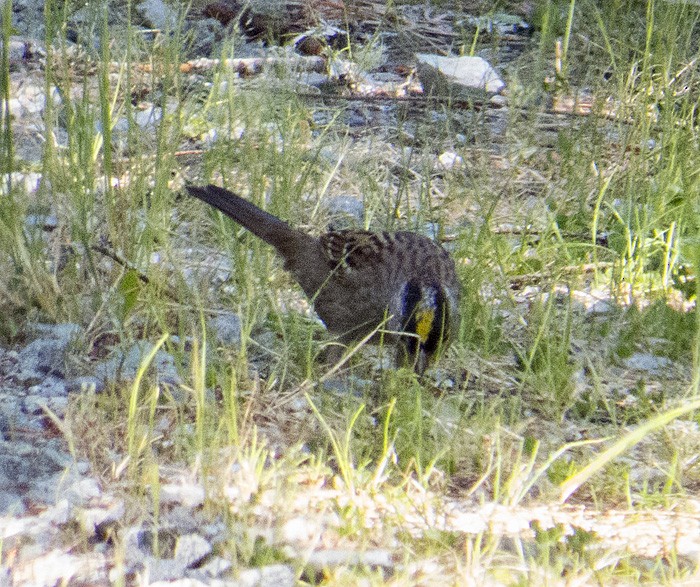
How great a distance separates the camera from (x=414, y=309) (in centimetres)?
448

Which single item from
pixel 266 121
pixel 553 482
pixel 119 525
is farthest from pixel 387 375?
pixel 266 121

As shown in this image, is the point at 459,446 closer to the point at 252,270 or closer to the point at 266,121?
the point at 252,270

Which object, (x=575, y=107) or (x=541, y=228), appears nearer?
(x=541, y=228)

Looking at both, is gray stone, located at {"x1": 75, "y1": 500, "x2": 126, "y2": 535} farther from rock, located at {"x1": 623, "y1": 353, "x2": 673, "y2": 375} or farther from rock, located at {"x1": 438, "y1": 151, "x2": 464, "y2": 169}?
rock, located at {"x1": 438, "y1": 151, "x2": 464, "y2": 169}

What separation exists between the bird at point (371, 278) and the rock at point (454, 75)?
5.86ft

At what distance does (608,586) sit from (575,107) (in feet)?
12.1

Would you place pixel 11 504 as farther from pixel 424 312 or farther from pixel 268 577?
pixel 424 312

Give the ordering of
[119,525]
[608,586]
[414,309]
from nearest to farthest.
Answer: [608,586] < [119,525] < [414,309]

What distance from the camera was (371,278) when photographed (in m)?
4.86

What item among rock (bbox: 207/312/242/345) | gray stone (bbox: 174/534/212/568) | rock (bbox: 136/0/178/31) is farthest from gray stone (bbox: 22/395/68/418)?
rock (bbox: 136/0/178/31)

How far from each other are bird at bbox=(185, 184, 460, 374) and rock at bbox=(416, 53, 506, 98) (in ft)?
5.86

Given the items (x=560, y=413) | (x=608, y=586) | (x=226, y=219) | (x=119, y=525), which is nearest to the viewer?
(x=608, y=586)

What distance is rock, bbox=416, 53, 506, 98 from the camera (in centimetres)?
663

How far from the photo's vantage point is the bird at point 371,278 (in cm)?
435
